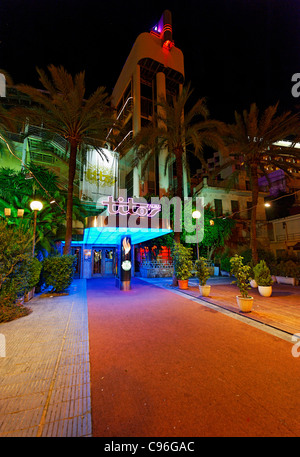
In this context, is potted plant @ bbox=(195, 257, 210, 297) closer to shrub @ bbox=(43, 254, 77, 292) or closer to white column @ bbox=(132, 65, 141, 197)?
shrub @ bbox=(43, 254, 77, 292)

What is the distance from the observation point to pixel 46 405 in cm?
265

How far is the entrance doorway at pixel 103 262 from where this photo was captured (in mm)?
19969

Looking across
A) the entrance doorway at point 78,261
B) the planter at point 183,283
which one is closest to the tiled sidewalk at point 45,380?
the planter at point 183,283

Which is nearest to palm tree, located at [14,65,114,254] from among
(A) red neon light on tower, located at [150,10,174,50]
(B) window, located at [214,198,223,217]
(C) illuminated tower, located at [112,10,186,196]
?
(C) illuminated tower, located at [112,10,186,196]

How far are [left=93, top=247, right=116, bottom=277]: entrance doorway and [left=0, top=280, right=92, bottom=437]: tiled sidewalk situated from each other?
13968mm

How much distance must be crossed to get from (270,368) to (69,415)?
3.34 m

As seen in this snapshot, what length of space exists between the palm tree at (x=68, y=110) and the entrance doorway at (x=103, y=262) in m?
9.03

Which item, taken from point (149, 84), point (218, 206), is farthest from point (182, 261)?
point (149, 84)

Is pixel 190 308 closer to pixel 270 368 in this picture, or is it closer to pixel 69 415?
pixel 270 368

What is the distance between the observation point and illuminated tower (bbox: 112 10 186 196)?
88.1 ft

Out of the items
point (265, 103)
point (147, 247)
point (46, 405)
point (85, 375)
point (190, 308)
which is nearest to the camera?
point (46, 405)

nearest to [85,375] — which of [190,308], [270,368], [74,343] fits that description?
[74,343]

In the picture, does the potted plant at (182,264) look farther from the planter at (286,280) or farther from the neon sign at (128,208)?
the planter at (286,280)

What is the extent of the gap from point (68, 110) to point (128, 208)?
641 cm
